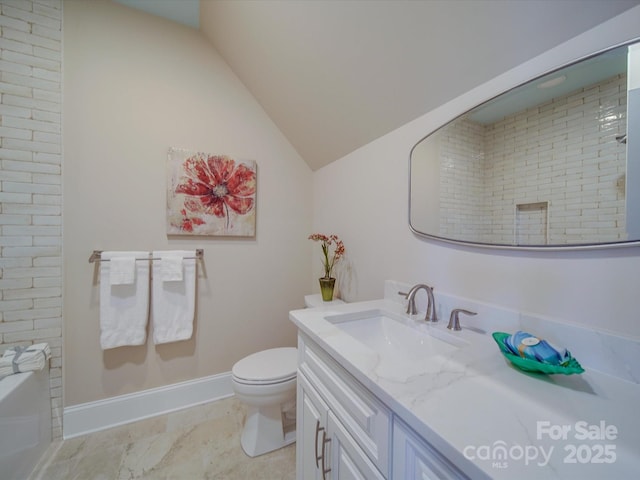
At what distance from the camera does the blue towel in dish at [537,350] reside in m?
0.61

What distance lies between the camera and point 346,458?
74cm

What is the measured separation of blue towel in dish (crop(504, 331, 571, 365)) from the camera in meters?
0.61

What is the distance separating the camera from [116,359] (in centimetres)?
162

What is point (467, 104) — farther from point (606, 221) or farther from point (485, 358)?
point (485, 358)

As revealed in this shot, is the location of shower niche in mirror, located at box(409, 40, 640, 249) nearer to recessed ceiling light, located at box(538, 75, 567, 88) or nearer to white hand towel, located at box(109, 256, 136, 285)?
recessed ceiling light, located at box(538, 75, 567, 88)

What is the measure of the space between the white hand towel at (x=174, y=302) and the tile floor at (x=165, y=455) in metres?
0.55

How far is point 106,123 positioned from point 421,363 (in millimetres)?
2176

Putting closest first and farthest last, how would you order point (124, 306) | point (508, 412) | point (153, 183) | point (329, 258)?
point (508, 412)
point (124, 306)
point (153, 183)
point (329, 258)

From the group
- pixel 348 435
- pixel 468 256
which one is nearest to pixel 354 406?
pixel 348 435

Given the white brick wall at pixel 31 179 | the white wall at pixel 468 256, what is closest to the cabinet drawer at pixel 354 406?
the white wall at pixel 468 256

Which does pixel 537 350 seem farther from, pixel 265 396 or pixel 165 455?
pixel 165 455

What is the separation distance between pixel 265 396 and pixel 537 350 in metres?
1.27

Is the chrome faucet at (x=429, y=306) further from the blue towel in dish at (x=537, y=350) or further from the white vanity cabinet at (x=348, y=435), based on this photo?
the white vanity cabinet at (x=348, y=435)

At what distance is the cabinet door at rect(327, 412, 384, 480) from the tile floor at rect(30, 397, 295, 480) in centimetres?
73
